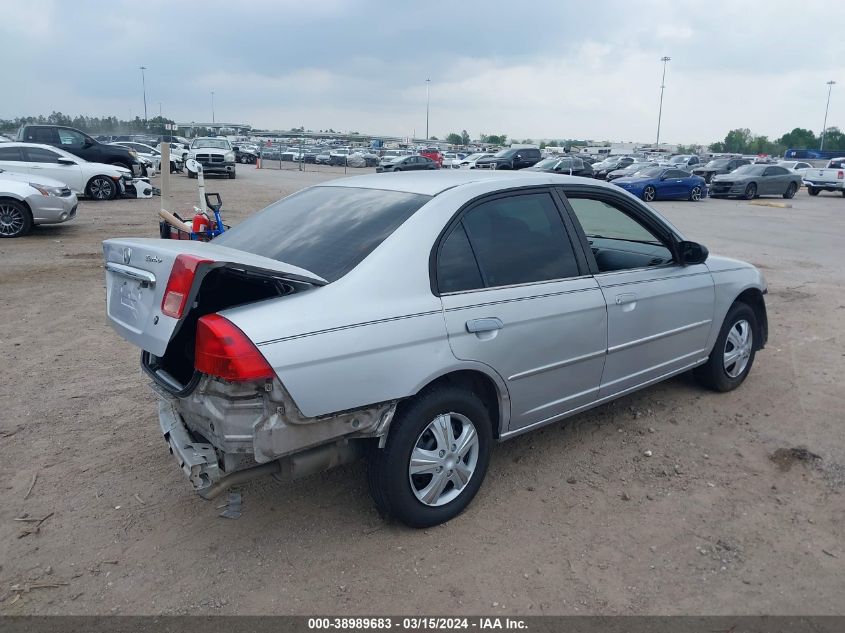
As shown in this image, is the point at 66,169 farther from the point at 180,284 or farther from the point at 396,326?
the point at 396,326

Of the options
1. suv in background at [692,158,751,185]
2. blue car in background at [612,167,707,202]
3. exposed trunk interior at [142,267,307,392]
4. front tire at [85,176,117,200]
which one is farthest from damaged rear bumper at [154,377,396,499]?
suv in background at [692,158,751,185]

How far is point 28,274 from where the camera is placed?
924cm

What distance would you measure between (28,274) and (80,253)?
1.83 metres

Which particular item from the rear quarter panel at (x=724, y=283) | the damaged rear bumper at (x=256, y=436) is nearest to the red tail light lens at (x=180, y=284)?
the damaged rear bumper at (x=256, y=436)

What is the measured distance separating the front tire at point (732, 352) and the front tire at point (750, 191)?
2477cm

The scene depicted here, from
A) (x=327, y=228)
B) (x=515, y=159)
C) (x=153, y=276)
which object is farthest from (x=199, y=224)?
(x=515, y=159)

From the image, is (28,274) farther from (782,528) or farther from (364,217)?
(782,528)

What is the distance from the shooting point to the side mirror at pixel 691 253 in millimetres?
4520

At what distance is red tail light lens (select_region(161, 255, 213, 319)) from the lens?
2750mm

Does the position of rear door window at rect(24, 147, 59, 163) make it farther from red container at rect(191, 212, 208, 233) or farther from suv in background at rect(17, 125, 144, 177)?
red container at rect(191, 212, 208, 233)

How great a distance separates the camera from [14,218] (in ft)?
40.0

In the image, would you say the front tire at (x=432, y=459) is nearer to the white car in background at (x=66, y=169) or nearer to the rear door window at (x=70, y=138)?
the white car in background at (x=66, y=169)

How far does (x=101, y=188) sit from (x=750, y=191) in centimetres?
2433

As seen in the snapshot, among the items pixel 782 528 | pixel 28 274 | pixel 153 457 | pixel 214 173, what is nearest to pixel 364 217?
pixel 153 457
